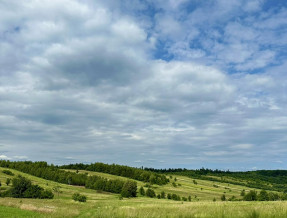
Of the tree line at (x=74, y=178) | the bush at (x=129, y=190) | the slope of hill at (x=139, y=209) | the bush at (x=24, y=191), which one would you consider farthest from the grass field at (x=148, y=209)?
the tree line at (x=74, y=178)

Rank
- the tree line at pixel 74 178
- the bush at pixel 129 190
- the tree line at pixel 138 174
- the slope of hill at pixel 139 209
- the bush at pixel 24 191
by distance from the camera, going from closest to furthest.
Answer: the slope of hill at pixel 139 209 < the bush at pixel 24 191 < the bush at pixel 129 190 < the tree line at pixel 74 178 < the tree line at pixel 138 174

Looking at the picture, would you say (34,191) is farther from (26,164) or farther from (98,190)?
(26,164)

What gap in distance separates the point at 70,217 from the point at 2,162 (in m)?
201

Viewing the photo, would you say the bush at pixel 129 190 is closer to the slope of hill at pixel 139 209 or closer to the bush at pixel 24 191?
the slope of hill at pixel 139 209

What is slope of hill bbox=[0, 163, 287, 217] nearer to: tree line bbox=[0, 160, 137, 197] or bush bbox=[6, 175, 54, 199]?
bush bbox=[6, 175, 54, 199]

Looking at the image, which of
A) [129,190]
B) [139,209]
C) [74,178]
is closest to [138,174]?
[74,178]

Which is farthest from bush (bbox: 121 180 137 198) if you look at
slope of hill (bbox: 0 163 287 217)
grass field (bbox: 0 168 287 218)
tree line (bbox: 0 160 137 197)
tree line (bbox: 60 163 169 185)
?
tree line (bbox: 60 163 169 185)

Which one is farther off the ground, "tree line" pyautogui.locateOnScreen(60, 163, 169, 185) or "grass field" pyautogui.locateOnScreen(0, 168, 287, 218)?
"tree line" pyautogui.locateOnScreen(60, 163, 169, 185)

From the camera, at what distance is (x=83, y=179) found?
152 m

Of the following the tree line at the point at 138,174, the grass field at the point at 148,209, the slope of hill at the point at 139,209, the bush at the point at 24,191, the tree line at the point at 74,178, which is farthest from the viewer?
the tree line at the point at 138,174

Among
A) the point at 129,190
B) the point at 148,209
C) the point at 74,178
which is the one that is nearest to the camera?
the point at 148,209

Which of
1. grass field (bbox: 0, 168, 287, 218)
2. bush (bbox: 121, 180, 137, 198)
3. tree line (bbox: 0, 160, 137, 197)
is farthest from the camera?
tree line (bbox: 0, 160, 137, 197)

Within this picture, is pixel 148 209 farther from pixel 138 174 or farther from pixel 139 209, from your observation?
pixel 138 174

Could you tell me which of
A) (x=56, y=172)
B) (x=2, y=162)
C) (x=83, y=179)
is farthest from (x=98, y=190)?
(x=2, y=162)
